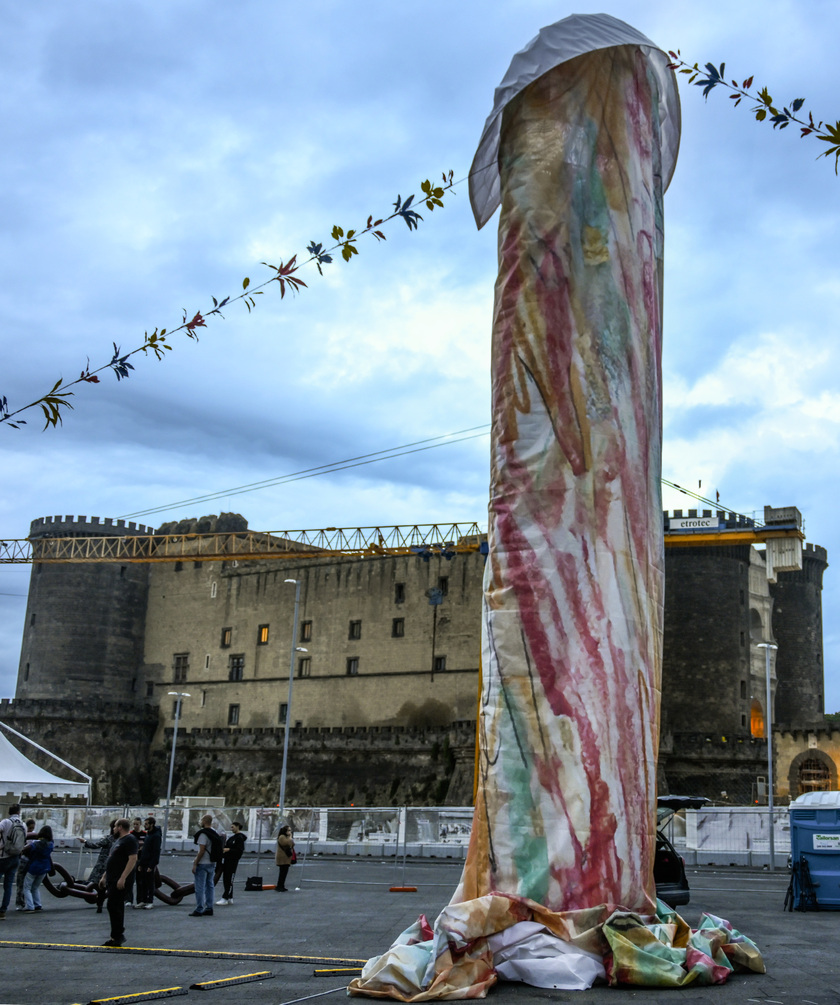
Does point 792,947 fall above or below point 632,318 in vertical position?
below

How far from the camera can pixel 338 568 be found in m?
59.4

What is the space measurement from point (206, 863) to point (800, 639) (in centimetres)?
5176

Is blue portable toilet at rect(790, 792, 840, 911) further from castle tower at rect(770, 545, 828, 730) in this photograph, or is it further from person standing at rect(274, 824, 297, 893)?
castle tower at rect(770, 545, 828, 730)

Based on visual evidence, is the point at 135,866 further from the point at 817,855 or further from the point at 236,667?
the point at 236,667

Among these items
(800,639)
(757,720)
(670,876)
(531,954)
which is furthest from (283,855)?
(800,639)

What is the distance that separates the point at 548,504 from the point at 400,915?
758cm

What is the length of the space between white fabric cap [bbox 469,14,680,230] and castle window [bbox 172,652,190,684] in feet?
181

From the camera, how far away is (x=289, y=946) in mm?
11492

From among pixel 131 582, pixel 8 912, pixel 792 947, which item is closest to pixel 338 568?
pixel 131 582

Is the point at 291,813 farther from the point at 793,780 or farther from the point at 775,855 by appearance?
the point at 793,780

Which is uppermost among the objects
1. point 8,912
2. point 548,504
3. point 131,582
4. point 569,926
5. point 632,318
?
point 131,582

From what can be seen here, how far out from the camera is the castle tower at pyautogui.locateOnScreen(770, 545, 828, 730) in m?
60.3

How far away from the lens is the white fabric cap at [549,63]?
34.8ft

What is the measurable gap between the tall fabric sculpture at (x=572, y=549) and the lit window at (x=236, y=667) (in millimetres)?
52226
